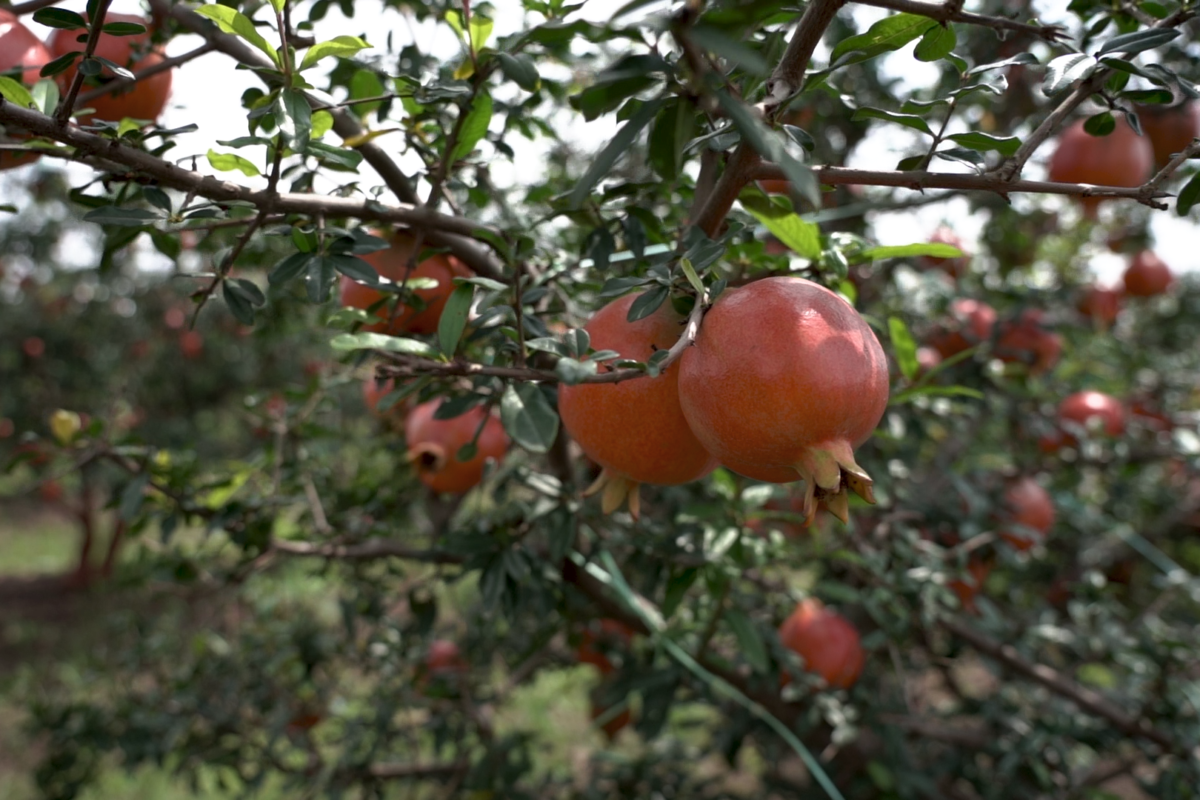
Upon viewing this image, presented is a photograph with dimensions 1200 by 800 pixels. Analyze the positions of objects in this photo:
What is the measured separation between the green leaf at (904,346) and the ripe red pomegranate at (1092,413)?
1.27m

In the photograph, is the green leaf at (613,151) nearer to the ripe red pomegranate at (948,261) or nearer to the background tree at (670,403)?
the background tree at (670,403)

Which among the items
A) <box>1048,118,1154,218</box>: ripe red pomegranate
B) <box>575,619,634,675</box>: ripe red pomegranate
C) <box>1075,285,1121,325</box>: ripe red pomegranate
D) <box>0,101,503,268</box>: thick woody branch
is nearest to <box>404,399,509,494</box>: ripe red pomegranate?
<box>0,101,503,268</box>: thick woody branch

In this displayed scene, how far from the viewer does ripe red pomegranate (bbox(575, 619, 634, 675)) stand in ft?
5.50

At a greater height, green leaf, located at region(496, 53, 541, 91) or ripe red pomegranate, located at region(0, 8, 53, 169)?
green leaf, located at region(496, 53, 541, 91)

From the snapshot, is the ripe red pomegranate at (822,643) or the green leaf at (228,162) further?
the ripe red pomegranate at (822,643)

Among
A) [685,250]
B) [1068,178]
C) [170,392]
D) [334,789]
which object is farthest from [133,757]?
[170,392]

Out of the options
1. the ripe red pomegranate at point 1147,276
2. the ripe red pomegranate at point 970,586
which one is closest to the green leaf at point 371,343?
the ripe red pomegranate at point 970,586

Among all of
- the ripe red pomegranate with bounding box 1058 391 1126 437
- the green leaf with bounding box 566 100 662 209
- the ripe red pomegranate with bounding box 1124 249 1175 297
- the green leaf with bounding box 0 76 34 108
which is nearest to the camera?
the green leaf with bounding box 566 100 662 209

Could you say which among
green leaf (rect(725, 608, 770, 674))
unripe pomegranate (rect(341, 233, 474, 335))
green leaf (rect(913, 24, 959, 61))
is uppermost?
green leaf (rect(913, 24, 959, 61))

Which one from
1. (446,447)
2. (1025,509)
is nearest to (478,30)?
(446,447)

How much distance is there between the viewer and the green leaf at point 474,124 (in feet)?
2.64

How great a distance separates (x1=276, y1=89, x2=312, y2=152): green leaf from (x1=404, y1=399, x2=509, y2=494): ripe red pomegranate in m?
0.55

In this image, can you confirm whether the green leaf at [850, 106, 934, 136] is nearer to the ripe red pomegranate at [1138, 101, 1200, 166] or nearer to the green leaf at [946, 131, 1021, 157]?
the green leaf at [946, 131, 1021, 157]

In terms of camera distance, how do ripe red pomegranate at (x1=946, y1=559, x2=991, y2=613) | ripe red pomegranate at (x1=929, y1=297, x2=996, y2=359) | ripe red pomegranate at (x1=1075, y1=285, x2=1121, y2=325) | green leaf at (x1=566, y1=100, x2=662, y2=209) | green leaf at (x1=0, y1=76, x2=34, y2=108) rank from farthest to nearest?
1. ripe red pomegranate at (x1=1075, y1=285, x2=1121, y2=325)
2. ripe red pomegranate at (x1=929, y1=297, x2=996, y2=359)
3. ripe red pomegranate at (x1=946, y1=559, x2=991, y2=613)
4. green leaf at (x1=0, y1=76, x2=34, y2=108)
5. green leaf at (x1=566, y1=100, x2=662, y2=209)
